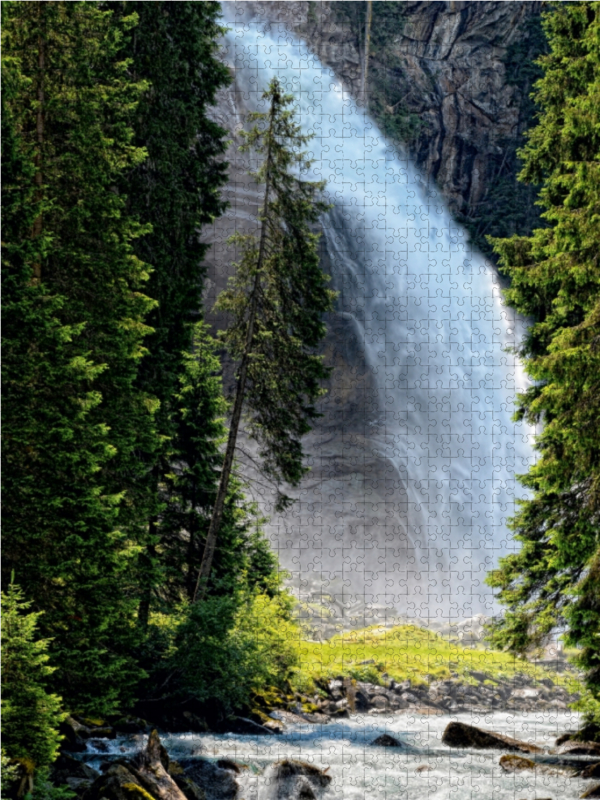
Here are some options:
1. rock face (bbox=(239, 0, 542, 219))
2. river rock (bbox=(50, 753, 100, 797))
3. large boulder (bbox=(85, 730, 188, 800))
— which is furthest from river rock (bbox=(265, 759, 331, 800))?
rock face (bbox=(239, 0, 542, 219))

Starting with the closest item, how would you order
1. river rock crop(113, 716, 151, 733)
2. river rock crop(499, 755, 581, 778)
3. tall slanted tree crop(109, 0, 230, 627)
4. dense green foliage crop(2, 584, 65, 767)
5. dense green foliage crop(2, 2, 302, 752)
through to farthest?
dense green foliage crop(2, 584, 65, 767), dense green foliage crop(2, 2, 302, 752), river rock crop(499, 755, 581, 778), river rock crop(113, 716, 151, 733), tall slanted tree crop(109, 0, 230, 627)

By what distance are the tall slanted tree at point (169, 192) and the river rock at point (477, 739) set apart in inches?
181

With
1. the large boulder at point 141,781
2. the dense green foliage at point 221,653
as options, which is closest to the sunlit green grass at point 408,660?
the dense green foliage at point 221,653

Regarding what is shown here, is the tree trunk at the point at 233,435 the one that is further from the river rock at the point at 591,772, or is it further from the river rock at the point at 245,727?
the river rock at the point at 591,772

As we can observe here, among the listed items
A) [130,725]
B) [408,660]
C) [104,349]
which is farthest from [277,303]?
[408,660]

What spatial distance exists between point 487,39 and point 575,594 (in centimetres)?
4809

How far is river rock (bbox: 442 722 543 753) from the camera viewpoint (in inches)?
456

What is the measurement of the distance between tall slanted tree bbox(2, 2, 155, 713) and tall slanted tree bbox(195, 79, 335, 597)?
10.3ft

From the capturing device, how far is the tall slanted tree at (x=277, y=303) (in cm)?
1394

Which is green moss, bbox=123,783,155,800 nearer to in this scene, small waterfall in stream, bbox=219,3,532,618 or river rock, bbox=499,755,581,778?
river rock, bbox=499,755,581,778

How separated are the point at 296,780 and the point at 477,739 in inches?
A: 158

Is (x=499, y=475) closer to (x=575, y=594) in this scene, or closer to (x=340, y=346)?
(x=340, y=346)

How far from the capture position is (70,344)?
8945mm

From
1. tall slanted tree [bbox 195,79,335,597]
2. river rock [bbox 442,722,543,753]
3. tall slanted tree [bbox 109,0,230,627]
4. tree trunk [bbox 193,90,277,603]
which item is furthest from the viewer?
tall slanted tree [bbox 195,79,335,597]
